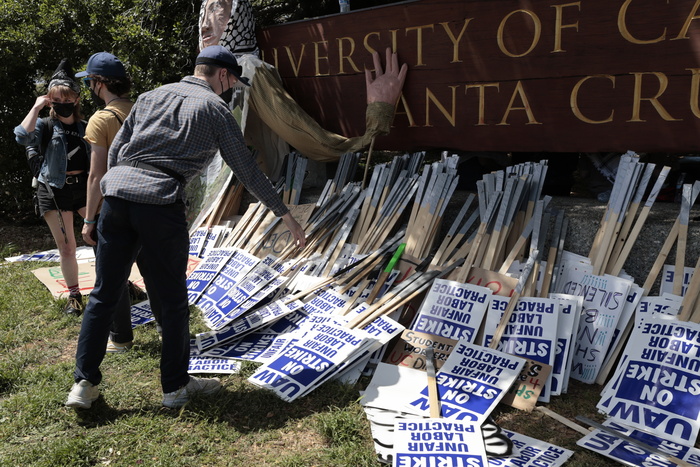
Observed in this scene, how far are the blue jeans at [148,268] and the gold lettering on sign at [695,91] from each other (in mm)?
3291

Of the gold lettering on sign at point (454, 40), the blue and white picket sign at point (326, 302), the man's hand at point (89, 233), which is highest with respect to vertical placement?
the gold lettering on sign at point (454, 40)

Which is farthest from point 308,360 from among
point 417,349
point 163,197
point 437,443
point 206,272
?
point 206,272

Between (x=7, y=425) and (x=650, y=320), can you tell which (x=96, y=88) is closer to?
(x=7, y=425)

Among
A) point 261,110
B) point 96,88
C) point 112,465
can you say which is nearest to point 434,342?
point 112,465

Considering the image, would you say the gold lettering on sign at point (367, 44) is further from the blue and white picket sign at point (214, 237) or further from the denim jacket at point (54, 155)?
the denim jacket at point (54, 155)

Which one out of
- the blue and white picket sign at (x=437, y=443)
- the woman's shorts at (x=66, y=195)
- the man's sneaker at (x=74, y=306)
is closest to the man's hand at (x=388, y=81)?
the woman's shorts at (x=66, y=195)

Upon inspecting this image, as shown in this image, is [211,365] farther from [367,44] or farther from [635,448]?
A: [367,44]

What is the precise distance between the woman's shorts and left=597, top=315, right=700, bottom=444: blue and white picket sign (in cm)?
394

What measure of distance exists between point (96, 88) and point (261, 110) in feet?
7.08

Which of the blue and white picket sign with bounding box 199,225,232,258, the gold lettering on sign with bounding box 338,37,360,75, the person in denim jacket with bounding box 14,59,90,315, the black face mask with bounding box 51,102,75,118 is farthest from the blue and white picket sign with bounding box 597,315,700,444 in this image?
the black face mask with bounding box 51,102,75,118

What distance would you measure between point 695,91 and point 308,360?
3.02 meters

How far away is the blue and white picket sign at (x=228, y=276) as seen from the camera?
473 centimetres

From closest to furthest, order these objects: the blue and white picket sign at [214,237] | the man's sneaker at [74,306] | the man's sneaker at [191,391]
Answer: the man's sneaker at [191,391] < the man's sneaker at [74,306] < the blue and white picket sign at [214,237]

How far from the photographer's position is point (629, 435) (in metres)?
2.93
